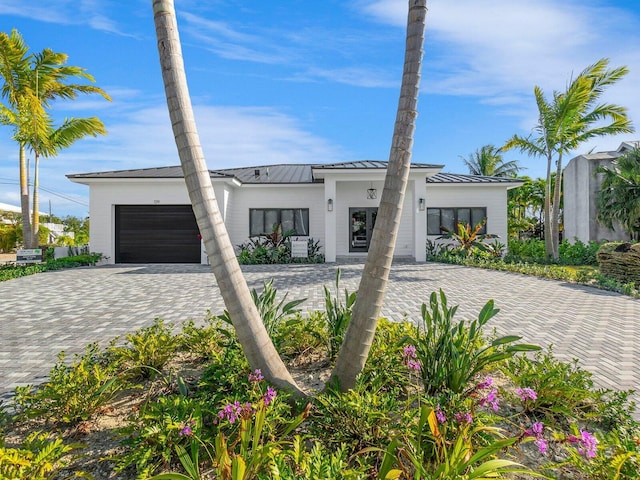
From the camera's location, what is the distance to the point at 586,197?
21422mm

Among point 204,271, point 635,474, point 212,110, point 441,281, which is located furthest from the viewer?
point 204,271

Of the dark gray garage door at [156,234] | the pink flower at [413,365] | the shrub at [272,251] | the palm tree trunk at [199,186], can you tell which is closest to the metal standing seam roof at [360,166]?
the shrub at [272,251]

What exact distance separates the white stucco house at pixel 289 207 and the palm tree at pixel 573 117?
2070mm

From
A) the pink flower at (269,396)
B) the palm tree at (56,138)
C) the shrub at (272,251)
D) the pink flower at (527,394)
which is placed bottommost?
the pink flower at (527,394)

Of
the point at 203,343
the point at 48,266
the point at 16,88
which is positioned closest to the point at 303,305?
the point at 203,343

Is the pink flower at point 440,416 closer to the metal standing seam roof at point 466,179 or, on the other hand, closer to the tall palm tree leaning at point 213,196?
the tall palm tree leaning at point 213,196

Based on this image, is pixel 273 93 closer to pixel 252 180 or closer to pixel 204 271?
pixel 204 271

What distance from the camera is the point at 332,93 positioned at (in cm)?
793

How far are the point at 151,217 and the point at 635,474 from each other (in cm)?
1713

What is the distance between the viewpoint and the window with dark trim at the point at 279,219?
700 inches

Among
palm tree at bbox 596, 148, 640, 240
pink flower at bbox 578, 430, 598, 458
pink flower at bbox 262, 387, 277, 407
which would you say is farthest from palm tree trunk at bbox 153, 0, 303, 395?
Result: palm tree at bbox 596, 148, 640, 240

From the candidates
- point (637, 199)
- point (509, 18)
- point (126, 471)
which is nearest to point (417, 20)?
point (509, 18)

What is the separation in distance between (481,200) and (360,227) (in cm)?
625

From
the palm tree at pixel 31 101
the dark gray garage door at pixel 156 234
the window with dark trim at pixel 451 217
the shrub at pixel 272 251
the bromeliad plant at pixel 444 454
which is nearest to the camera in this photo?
the bromeliad plant at pixel 444 454
